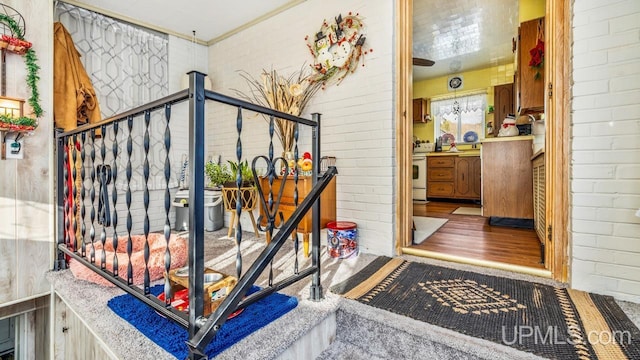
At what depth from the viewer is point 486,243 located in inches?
106

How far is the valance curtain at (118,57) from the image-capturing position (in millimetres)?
3040

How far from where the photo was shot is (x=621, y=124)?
1602mm

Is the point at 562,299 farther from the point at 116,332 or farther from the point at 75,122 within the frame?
the point at 75,122

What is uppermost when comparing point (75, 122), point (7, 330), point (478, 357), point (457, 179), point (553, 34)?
point (553, 34)

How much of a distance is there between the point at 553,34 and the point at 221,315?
8.20 feet

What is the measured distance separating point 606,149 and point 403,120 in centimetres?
129

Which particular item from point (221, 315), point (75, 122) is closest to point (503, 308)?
point (221, 315)

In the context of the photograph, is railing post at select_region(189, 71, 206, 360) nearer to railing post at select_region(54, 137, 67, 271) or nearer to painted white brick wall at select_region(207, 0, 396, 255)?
railing post at select_region(54, 137, 67, 271)

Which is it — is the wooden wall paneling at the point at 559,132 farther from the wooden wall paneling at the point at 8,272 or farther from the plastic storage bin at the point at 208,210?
the wooden wall paneling at the point at 8,272

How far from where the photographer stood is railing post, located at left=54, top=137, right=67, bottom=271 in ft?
6.49

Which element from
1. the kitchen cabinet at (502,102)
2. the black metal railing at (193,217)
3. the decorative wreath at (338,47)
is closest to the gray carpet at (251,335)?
the black metal railing at (193,217)

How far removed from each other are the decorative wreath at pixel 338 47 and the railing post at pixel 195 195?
1.96 meters

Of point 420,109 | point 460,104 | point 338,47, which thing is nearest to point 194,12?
point 338,47

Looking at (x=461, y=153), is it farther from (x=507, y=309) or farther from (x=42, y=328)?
(x=42, y=328)
